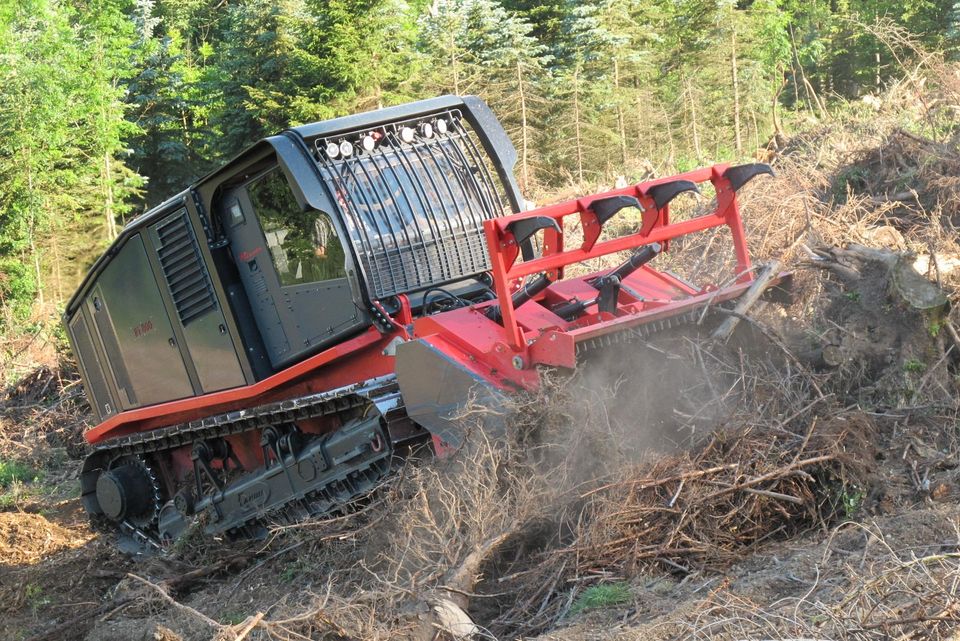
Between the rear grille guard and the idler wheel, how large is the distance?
10.8 feet

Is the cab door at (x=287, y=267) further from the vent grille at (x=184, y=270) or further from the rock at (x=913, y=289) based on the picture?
the rock at (x=913, y=289)

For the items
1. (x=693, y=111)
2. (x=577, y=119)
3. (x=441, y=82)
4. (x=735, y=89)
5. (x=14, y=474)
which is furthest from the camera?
(x=735, y=89)

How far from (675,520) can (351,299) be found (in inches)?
104

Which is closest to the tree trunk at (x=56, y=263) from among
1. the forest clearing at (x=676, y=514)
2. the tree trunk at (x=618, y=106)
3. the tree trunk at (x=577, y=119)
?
the tree trunk at (x=577, y=119)

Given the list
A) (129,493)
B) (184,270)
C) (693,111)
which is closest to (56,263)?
(693,111)

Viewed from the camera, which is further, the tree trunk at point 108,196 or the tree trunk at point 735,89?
the tree trunk at point 108,196

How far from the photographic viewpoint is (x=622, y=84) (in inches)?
993

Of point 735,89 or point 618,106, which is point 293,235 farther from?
point 735,89

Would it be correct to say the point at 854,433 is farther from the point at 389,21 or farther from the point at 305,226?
the point at 389,21

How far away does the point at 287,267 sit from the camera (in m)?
7.16

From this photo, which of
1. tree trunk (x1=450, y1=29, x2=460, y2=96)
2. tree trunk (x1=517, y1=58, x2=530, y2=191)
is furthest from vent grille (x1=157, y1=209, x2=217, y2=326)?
tree trunk (x1=450, y1=29, x2=460, y2=96)

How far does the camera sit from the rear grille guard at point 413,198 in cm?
689

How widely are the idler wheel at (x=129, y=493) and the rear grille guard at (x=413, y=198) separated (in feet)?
10.8

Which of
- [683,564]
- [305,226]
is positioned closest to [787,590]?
[683,564]
